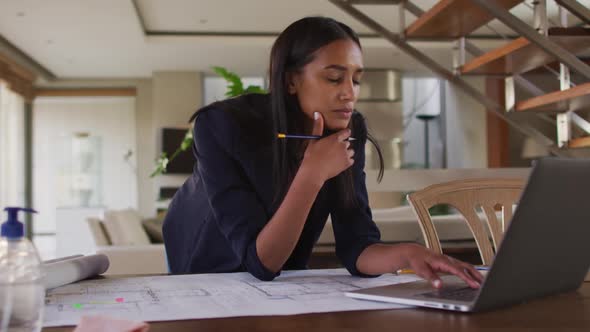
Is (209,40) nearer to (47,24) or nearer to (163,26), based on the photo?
(163,26)

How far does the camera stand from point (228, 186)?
1.32 m

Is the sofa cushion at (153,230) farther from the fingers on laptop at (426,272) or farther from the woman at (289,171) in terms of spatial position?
the fingers on laptop at (426,272)

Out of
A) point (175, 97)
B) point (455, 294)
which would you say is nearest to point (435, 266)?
point (455, 294)

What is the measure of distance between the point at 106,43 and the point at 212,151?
22.6 feet

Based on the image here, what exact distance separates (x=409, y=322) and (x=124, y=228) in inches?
151

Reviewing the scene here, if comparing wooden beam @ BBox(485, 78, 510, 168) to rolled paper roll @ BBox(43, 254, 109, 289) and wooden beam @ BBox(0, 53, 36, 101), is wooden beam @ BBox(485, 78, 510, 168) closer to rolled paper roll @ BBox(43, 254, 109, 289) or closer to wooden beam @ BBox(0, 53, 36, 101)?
wooden beam @ BBox(0, 53, 36, 101)

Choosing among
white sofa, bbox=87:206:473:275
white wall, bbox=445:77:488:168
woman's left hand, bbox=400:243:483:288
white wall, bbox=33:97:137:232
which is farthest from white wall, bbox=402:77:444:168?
woman's left hand, bbox=400:243:483:288

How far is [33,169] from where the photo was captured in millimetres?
10609

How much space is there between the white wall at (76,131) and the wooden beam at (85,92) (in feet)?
1.71

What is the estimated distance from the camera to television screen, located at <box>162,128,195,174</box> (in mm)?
9203

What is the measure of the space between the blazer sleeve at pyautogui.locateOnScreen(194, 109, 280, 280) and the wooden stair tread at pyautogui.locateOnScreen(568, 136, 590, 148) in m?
2.70

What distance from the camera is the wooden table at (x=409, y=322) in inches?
30.2

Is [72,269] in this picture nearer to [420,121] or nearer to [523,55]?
[523,55]

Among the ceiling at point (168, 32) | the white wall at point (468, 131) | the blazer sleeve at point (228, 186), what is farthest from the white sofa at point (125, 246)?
the white wall at point (468, 131)
